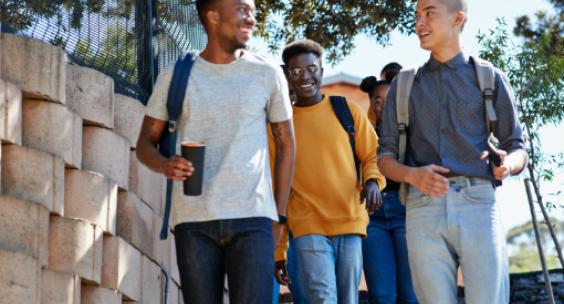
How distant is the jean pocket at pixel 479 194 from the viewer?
6.34m

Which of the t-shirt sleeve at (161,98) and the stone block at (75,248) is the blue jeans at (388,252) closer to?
the stone block at (75,248)

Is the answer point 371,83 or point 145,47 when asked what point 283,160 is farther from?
point 371,83

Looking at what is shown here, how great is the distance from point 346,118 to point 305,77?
1.28 feet

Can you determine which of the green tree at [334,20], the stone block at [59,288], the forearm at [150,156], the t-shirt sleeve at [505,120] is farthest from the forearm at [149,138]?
the green tree at [334,20]

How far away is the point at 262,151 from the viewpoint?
6246mm

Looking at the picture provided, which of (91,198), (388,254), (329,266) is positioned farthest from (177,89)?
(388,254)

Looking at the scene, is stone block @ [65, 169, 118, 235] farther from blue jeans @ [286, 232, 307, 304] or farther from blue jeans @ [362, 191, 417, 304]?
blue jeans @ [362, 191, 417, 304]

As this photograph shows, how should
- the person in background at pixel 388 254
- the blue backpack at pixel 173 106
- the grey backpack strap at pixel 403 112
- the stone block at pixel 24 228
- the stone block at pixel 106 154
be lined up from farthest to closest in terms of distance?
the person in background at pixel 388 254 < the stone block at pixel 106 154 < the stone block at pixel 24 228 < the grey backpack strap at pixel 403 112 < the blue backpack at pixel 173 106

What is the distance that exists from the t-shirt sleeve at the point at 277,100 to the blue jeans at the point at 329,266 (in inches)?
65.9

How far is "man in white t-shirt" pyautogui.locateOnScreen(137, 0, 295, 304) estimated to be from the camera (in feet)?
19.9

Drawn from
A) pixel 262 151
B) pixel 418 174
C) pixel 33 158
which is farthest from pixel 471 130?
pixel 33 158

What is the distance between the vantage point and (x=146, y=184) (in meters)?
8.88

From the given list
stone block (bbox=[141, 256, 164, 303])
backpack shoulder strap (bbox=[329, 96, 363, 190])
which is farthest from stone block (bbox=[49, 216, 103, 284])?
backpack shoulder strap (bbox=[329, 96, 363, 190])

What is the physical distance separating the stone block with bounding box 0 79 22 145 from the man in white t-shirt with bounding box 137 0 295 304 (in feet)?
3.66
